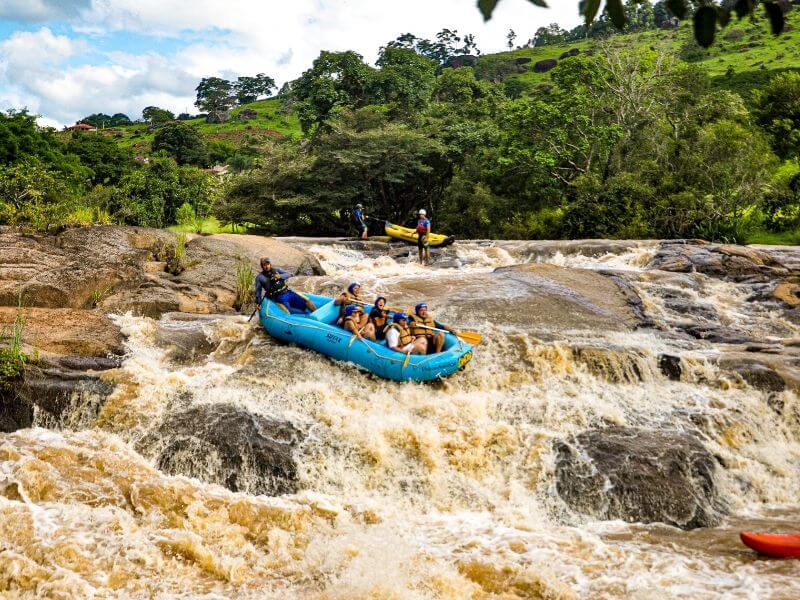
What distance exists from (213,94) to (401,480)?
78.3 m

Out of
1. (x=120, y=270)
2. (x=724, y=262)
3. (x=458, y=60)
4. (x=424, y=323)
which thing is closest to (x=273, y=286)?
(x=424, y=323)

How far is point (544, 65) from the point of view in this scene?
68375 mm

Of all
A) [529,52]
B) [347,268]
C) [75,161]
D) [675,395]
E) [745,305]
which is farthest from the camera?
[529,52]

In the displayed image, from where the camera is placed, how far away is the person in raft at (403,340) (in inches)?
350

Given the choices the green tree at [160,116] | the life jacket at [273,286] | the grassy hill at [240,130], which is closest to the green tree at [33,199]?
the life jacket at [273,286]

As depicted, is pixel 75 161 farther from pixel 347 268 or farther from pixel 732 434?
pixel 732 434

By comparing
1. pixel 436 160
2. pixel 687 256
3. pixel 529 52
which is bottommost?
pixel 687 256

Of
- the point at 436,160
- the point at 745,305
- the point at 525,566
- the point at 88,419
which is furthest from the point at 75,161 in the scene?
the point at 525,566

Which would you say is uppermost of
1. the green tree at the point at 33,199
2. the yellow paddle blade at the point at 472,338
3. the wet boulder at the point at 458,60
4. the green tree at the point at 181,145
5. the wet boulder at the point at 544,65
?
the wet boulder at the point at 458,60

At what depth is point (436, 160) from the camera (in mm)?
25406

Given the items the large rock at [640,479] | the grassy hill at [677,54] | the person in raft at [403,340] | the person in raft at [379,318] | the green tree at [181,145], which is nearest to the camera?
the large rock at [640,479]

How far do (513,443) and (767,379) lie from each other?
3919 millimetres

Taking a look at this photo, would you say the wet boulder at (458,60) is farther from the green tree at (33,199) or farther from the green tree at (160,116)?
the green tree at (33,199)

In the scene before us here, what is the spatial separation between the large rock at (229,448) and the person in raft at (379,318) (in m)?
2.16
